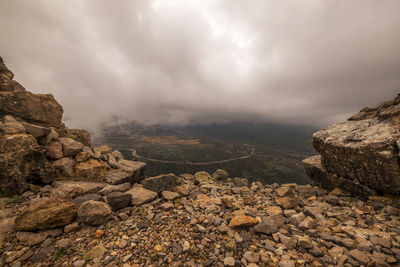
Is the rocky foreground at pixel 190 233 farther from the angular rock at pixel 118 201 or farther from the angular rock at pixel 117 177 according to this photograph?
the angular rock at pixel 117 177

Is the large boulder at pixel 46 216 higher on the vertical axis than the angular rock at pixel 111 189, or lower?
higher

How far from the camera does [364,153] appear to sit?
7.90 metres

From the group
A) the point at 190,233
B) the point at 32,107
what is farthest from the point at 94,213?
the point at 32,107

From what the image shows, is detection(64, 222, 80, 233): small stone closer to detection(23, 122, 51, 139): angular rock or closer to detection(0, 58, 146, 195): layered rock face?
detection(0, 58, 146, 195): layered rock face

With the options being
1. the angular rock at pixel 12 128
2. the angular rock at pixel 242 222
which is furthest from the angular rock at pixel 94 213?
the angular rock at pixel 12 128

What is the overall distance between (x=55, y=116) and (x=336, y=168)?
23801 mm

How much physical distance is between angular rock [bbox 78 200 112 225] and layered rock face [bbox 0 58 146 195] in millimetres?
5053

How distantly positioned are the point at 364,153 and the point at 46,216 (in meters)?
Answer: 15.5

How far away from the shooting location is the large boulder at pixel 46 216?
534cm

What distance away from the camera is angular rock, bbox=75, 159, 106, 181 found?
34.6ft

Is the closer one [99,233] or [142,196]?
[99,233]

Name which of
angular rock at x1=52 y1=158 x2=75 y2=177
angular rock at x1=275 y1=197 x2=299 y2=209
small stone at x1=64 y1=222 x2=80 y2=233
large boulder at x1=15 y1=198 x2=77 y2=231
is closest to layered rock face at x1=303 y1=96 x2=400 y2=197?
angular rock at x1=275 y1=197 x2=299 y2=209

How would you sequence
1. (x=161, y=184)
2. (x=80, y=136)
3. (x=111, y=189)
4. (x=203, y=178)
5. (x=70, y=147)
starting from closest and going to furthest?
(x=111, y=189)
(x=161, y=184)
(x=70, y=147)
(x=203, y=178)
(x=80, y=136)

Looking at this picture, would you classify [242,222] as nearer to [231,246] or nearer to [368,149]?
[231,246]
